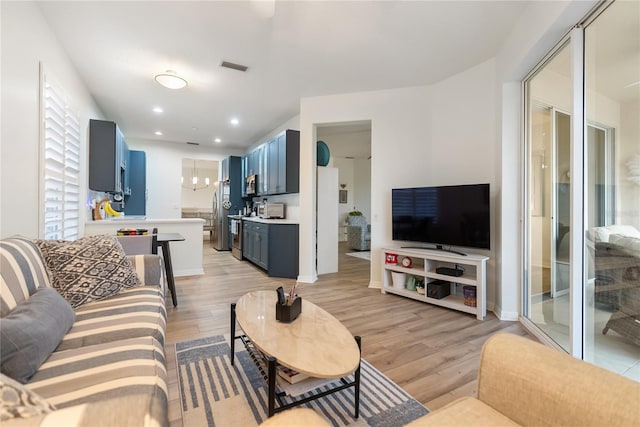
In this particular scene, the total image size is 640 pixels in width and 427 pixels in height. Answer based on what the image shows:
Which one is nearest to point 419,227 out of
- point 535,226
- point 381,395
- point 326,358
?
point 535,226

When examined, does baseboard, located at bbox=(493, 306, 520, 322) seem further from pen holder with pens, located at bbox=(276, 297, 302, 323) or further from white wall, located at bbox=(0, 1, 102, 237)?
white wall, located at bbox=(0, 1, 102, 237)

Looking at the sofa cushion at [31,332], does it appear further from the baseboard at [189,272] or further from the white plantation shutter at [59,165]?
the baseboard at [189,272]

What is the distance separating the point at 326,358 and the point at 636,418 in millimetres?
994

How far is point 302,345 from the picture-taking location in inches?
56.5

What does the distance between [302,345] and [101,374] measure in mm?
826

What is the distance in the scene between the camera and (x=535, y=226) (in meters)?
2.73

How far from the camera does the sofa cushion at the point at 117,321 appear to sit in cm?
143

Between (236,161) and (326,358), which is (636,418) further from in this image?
(236,161)

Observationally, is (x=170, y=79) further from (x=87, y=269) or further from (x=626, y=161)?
(x=626, y=161)

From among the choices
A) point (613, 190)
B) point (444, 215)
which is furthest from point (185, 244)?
point (613, 190)

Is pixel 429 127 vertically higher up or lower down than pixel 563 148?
higher up

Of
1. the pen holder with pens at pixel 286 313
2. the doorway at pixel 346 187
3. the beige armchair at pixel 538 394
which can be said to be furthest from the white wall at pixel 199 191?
the beige armchair at pixel 538 394

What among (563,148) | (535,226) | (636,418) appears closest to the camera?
(636,418)

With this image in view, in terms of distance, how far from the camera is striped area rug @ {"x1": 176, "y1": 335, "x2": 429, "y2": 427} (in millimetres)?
1511
